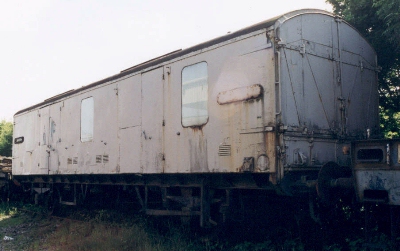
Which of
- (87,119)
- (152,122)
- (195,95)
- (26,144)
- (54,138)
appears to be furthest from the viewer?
(26,144)

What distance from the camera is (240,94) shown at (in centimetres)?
683

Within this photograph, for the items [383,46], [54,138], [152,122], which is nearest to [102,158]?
[152,122]

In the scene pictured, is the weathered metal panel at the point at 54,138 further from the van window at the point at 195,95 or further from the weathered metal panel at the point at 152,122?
the van window at the point at 195,95

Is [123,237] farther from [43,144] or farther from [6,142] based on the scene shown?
[6,142]

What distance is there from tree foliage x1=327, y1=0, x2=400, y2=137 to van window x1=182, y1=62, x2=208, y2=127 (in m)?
4.40

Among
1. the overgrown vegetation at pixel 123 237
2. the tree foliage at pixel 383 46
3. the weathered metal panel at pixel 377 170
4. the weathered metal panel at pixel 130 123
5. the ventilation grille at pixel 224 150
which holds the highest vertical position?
the tree foliage at pixel 383 46

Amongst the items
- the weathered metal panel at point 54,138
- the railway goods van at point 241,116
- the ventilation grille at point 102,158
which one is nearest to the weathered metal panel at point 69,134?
the weathered metal panel at point 54,138

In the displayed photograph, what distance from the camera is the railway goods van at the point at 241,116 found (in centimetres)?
640

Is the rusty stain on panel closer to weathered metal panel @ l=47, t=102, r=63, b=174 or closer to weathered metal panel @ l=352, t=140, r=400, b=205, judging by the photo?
weathered metal panel @ l=352, t=140, r=400, b=205

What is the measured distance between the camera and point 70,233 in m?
10.2

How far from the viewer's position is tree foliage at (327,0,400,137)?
998cm

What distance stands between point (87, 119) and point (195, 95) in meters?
4.33

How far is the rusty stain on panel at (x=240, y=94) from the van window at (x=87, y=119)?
15.7 ft

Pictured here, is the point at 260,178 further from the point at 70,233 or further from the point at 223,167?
the point at 70,233
